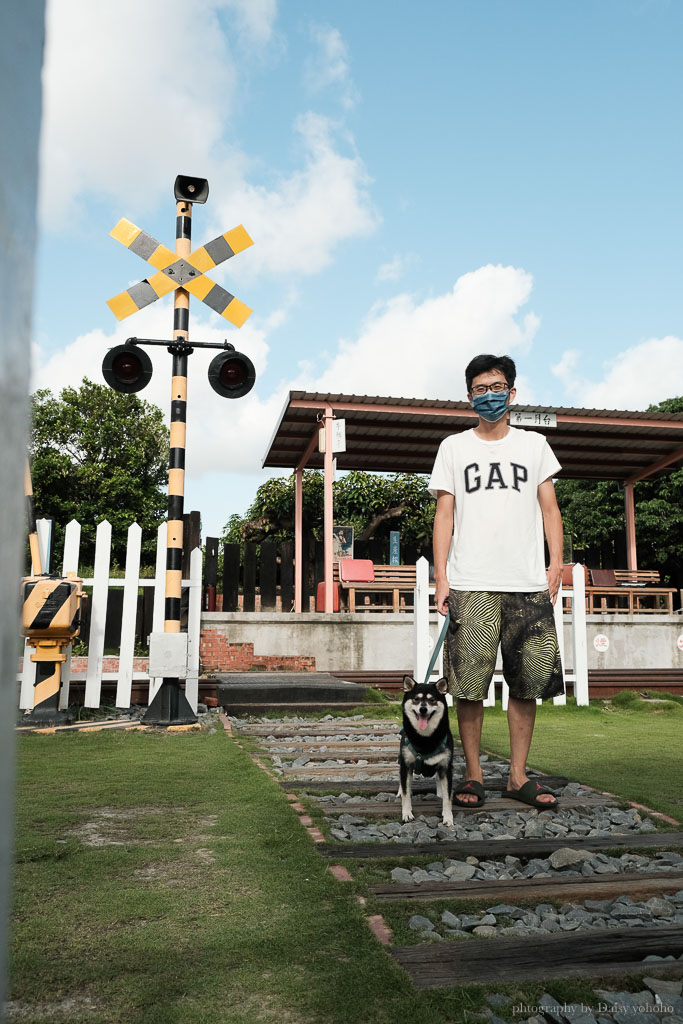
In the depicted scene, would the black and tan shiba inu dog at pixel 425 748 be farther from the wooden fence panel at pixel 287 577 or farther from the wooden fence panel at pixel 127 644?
the wooden fence panel at pixel 287 577

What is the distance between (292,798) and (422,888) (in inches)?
52.9

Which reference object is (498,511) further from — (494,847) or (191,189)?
(191,189)

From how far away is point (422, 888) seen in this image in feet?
7.46

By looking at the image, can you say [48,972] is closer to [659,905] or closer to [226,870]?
[226,870]

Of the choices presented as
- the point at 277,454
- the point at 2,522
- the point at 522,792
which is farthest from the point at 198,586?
the point at 277,454

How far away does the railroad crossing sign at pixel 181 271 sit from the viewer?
20.5 ft

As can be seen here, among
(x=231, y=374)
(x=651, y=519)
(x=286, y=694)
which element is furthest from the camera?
(x=651, y=519)

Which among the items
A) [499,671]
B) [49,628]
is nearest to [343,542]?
[499,671]

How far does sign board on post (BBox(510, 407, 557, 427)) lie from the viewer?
1291 centimetres

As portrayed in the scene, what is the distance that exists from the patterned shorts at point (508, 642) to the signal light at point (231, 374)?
346cm

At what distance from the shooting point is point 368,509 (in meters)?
27.0

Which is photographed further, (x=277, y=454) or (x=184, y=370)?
(x=277, y=454)

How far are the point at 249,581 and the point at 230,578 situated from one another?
33cm

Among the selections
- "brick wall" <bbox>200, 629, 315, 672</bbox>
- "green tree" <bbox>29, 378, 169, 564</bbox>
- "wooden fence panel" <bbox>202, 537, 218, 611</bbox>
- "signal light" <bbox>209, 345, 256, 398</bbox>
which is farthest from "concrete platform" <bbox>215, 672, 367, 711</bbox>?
"green tree" <bbox>29, 378, 169, 564</bbox>
